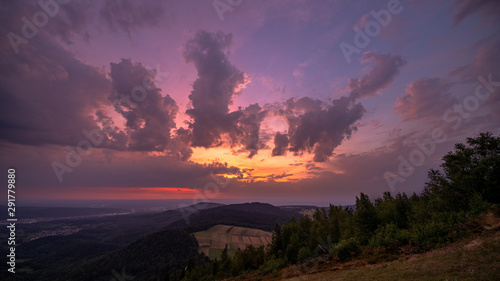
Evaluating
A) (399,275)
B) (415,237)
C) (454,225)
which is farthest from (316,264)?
(454,225)

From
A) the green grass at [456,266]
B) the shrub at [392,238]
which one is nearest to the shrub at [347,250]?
the shrub at [392,238]

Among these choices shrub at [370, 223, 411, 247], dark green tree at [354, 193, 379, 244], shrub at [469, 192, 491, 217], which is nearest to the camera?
shrub at [469, 192, 491, 217]

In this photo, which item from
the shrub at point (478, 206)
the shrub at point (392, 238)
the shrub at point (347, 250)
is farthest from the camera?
the shrub at point (347, 250)

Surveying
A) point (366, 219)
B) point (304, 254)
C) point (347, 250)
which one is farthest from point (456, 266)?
point (304, 254)

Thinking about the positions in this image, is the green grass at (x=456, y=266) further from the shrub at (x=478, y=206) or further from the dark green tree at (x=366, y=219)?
the dark green tree at (x=366, y=219)

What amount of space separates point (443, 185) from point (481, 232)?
55.6 ft

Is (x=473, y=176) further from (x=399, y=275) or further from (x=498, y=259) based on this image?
(x=399, y=275)

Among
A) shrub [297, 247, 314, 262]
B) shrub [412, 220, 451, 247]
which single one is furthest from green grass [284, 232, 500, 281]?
shrub [297, 247, 314, 262]

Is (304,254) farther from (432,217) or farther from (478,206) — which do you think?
(478,206)

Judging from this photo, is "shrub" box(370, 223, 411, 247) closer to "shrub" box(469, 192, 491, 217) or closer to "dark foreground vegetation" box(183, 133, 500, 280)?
"dark foreground vegetation" box(183, 133, 500, 280)

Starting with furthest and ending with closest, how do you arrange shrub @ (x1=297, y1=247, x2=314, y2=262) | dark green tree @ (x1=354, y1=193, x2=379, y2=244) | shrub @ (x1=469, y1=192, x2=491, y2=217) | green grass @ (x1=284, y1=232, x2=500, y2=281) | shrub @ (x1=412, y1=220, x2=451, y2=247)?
shrub @ (x1=297, y1=247, x2=314, y2=262) < dark green tree @ (x1=354, y1=193, x2=379, y2=244) < shrub @ (x1=469, y1=192, x2=491, y2=217) < shrub @ (x1=412, y1=220, x2=451, y2=247) < green grass @ (x1=284, y1=232, x2=500, y2=281)

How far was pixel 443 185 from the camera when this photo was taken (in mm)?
34406

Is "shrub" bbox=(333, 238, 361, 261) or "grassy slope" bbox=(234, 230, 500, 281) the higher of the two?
"grassy slope" bbox=(234, 230, 500, 281)

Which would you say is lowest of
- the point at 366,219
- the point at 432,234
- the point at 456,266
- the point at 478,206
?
the point at 366,219
